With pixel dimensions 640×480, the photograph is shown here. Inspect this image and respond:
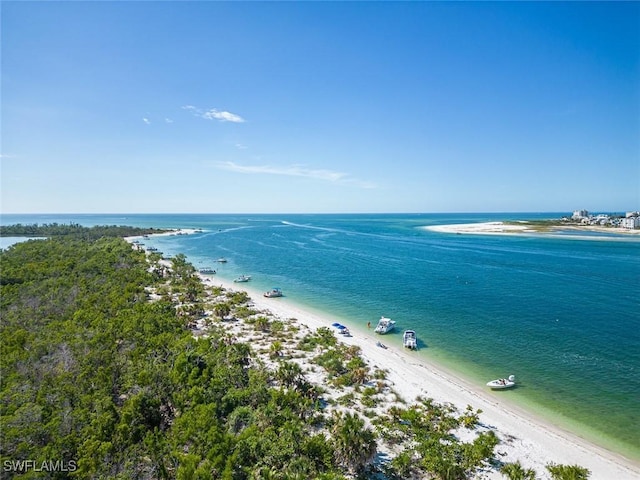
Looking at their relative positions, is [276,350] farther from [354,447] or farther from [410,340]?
[354,447]

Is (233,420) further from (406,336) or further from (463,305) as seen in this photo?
(463,305)

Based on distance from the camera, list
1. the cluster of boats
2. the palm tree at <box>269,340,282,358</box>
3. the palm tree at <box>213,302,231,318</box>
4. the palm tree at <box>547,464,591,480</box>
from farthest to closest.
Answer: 1. the palm tree at <box>213,302,231,318</box>
2. the cluster of boats
3. the palm tree at <box>269,340,282,358</box>
4. the palm tree at <box>547,464,591,480</box>

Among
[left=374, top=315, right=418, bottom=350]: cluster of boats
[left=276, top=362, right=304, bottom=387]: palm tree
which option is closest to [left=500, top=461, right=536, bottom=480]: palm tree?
[left=276, top=362, right=304, bottom=387]: palm tree

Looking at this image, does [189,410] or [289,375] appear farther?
[289,375]

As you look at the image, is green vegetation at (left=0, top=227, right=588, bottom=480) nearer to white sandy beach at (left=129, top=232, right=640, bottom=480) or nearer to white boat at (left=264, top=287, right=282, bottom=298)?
white sandy beach at (left=129, top=232, right=640, bottom=480)

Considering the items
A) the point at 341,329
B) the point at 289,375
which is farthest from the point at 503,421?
the point at 341,329

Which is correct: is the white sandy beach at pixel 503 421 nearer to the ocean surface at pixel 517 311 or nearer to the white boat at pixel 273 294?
the ocean surface at pixel 517 311

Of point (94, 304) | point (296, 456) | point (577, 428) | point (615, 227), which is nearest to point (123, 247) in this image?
point (94, 304)
